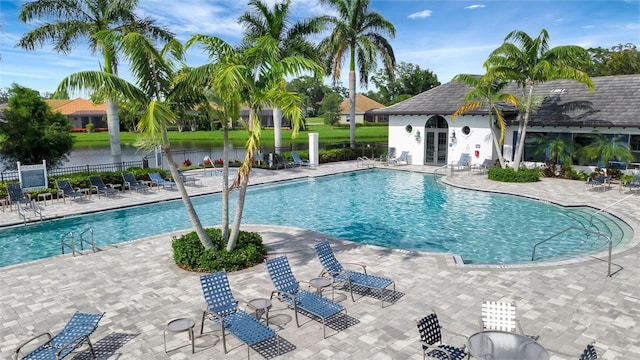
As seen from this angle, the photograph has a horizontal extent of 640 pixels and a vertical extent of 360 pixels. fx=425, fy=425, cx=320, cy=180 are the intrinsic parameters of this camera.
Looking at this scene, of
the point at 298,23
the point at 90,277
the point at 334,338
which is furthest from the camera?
the point at 298,23

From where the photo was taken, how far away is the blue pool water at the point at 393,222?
43.7 feet

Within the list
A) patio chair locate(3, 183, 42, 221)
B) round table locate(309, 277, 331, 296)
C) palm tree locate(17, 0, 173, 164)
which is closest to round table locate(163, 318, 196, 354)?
round table locate(309, 277, 331, 296)

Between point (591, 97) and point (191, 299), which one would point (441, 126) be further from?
point (191, 299)

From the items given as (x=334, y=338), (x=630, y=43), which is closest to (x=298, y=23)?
(x=334, y=338)

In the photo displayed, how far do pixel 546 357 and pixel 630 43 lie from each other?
6695 centimetres

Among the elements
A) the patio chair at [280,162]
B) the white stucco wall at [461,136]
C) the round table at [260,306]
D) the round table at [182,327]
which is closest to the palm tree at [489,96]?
the white stucco wall at [461,136]

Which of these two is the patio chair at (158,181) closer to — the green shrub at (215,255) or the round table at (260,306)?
the green shrub at (215,255)

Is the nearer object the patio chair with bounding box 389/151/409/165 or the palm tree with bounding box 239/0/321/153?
the palm tree with bounding box 239/0/321/153

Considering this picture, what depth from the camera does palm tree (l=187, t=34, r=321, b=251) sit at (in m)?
9.33

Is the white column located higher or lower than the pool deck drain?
higher

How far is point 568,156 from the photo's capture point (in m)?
23.6

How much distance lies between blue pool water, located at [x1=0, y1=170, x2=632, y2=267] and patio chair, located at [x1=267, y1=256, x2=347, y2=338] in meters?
5.56

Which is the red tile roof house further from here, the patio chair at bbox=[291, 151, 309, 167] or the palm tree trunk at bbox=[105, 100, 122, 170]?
the palm tree trunk at bbox=[105, 100, 122, 170]

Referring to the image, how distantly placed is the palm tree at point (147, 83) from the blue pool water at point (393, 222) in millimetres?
6407
